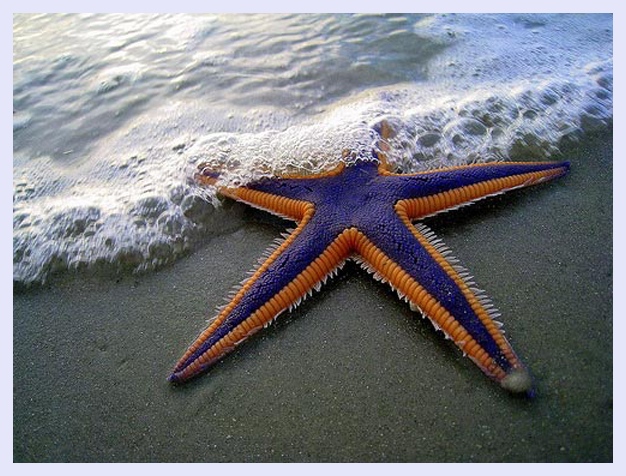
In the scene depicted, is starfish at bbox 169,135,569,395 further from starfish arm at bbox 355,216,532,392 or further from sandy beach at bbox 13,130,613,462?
sandy beach at bbox 13,130,613,462

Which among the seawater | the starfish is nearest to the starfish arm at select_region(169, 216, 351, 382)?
the starfish

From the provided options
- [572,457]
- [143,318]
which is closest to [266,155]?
[143,318]

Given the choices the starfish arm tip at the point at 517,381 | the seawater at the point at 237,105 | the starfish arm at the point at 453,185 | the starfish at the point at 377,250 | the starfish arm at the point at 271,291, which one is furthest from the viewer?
the seawater at the point at 237,105

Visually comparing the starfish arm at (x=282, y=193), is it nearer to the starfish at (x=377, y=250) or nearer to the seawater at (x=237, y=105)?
the starfish at (x=377, y=250)

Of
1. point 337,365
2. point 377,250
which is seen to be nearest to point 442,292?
point 377,250

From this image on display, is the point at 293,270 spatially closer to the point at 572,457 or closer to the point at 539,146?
the point at 572,457

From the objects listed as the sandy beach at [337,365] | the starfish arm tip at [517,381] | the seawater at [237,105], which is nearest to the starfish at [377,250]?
the starfish arm tip at [517,381]

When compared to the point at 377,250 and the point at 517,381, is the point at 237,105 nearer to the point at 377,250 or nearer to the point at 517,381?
the point at 377,250

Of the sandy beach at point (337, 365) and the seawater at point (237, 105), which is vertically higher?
the seawater at point (237, 105)
